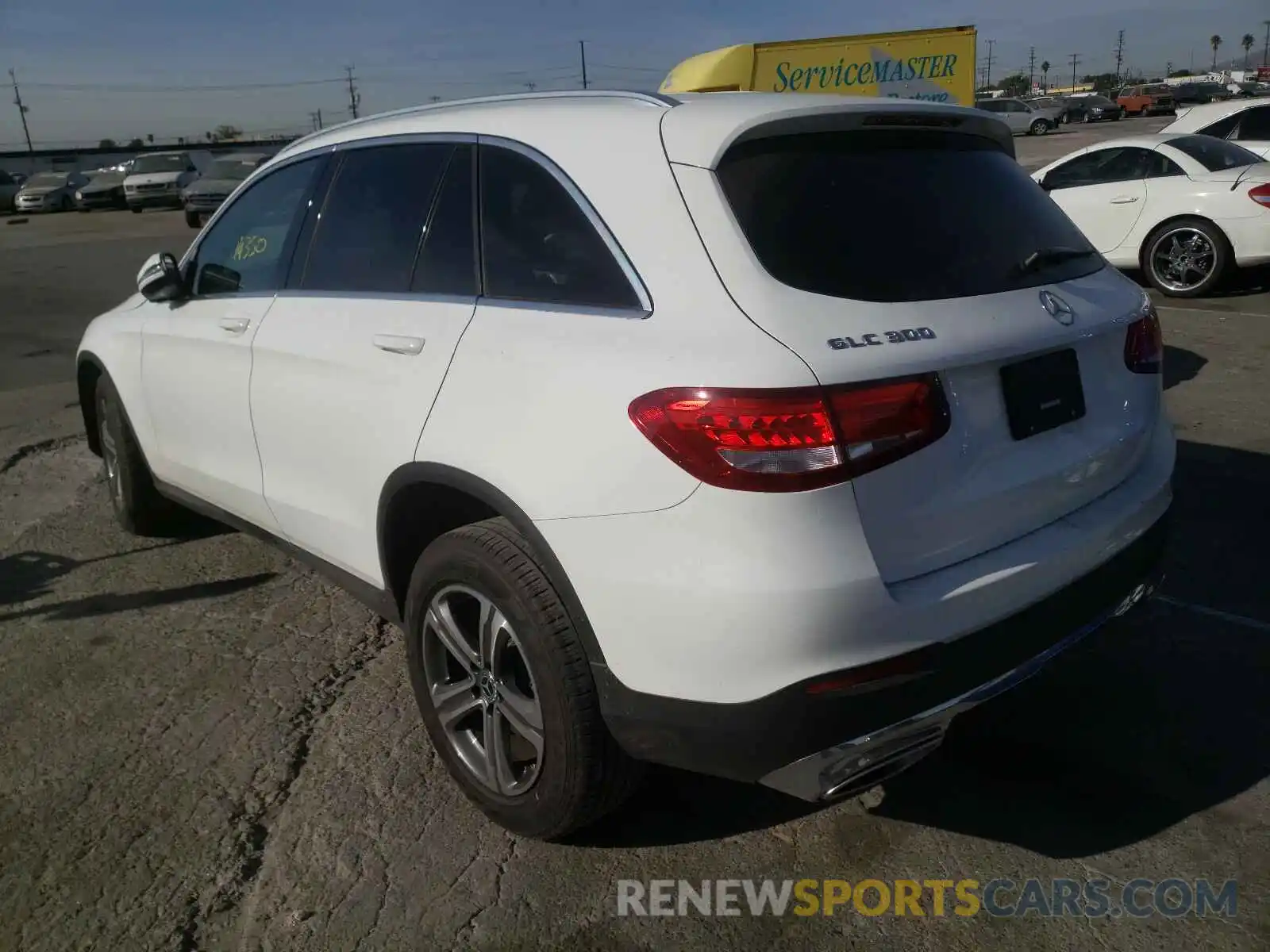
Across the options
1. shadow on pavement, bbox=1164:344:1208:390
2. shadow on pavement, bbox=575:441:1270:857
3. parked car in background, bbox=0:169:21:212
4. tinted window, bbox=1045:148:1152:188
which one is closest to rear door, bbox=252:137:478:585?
shadow on pavement, bbox=575:441:1270:857

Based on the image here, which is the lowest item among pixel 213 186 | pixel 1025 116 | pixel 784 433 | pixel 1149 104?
pixel 1149 104

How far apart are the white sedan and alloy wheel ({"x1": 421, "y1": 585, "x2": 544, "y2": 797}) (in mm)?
9714

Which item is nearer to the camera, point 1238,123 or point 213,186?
point 1238,123

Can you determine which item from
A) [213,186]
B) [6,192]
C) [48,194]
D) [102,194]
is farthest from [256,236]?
[6,192]

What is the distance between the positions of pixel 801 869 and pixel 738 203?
164 cm

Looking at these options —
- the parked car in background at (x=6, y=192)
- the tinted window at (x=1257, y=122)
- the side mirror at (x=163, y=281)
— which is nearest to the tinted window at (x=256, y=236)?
the side mirror at (x=163, y=281)

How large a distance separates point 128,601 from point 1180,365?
6.87 meters

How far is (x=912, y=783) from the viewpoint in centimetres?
301

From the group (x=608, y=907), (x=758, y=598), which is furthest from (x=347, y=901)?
(x=758, y=598)

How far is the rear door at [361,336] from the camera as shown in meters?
2.87

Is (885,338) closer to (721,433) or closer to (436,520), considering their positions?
(721,433)

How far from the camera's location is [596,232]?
2518 mm

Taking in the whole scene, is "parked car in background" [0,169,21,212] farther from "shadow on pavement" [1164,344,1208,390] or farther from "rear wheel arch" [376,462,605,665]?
"rear wheel arch" [376,462,605,665]

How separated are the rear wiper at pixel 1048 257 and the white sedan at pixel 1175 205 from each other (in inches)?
333
